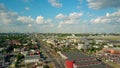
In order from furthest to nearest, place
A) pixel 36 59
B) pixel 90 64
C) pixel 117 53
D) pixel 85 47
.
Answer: pixel 85 47
pixel 117 53
pixel 36 59
pixel 90 64

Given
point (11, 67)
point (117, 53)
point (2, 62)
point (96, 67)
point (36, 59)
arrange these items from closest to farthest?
1. point (96, 67)
2. point (11, 67)
3. point (2, 62)
4. point (36, 59)
5. point (117, 53)

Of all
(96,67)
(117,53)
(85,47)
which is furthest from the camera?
(85,47)

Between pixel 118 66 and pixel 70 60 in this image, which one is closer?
pixel 70 60

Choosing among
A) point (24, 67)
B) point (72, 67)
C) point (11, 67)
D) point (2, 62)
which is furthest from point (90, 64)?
point (2, 62)

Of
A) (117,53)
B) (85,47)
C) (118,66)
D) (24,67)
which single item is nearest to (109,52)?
(117,53)

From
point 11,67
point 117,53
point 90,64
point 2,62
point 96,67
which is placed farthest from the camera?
point 117,53

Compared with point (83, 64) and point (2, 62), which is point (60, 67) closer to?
point (83, 64)

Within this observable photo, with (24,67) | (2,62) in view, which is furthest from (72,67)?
(2,62)

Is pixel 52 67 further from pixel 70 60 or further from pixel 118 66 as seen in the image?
pixel 118 66

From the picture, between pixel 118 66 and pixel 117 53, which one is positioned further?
pixel 117 53
